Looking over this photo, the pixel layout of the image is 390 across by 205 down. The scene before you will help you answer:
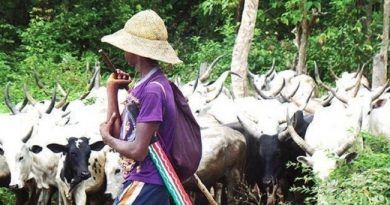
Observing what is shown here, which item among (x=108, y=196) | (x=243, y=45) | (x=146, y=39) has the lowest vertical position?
(x=108, y=196)

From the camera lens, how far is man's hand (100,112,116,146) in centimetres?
418

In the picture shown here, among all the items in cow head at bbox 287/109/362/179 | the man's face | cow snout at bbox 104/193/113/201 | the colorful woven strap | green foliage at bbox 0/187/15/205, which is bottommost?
green foliage at bbox 0/187/15/205

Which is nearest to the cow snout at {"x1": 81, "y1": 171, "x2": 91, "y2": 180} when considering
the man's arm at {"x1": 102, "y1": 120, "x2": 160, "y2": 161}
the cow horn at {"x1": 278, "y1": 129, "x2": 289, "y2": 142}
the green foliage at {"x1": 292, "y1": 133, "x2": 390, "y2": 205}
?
the cow horn at {"x1": 278, "y1": 129, "x2": 289, "y2": 142}

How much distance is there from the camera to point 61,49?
704 inches

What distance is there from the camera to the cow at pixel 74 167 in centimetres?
789

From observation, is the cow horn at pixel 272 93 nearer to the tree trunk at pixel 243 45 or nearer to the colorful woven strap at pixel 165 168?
the tree trunk at pixel 243 45

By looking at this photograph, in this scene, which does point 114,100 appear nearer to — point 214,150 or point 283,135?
point 214,150

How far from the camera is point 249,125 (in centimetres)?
916

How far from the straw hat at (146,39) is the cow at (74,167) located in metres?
3.66

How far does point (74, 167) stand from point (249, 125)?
2245 millimetres

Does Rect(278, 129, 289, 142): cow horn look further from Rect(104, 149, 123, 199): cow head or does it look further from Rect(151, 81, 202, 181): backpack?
Rect(151, 81, 202, 181): backpack

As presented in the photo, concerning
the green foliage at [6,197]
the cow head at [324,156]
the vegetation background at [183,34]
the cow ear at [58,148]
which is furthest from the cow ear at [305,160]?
the vegetation background at [183,34]

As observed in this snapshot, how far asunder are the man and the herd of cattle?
3.10m

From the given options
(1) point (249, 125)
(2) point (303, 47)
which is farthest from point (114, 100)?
(2) point (303, 47)
